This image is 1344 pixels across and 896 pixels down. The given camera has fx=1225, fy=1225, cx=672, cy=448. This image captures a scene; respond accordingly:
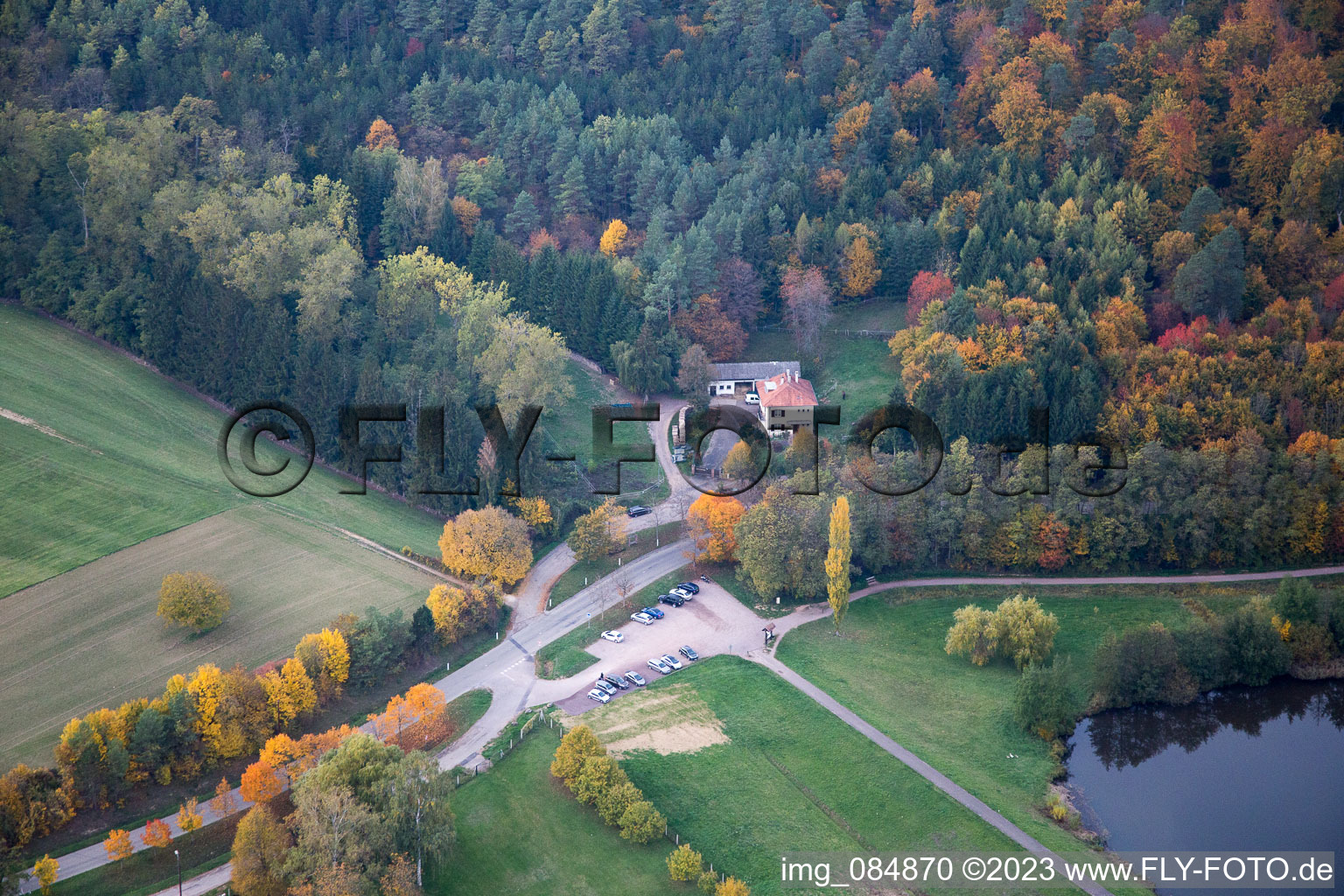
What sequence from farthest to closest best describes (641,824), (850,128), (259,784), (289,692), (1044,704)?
1. (850,128)
2. (1044,704)
3. (289,692)
4. (641,824)
5. (259,784)

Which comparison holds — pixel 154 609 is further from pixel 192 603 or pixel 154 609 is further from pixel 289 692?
pixel 289 692

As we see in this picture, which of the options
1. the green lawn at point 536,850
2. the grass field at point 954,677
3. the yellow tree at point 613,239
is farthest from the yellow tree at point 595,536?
the yellow tree at point 613,239

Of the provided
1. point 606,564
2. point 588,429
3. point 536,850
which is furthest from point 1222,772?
point 588,429

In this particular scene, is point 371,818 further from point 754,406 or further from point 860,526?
point 754,406

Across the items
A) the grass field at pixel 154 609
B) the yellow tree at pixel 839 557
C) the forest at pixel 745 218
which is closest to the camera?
the grass field at pixel 154 609

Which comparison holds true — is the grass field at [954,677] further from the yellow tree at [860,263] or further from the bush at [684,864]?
the yellow tree at [860,263]

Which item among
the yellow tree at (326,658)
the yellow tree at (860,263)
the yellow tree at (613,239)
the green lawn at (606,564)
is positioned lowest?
the yellow tree at (326,658)
